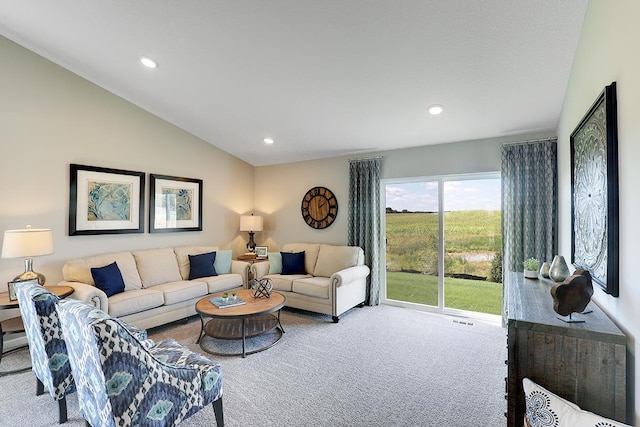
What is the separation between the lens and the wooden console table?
136 cm

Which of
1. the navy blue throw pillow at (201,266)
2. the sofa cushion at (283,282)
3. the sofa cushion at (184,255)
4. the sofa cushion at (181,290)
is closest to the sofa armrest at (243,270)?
the navy blue throw pillow at (201,266)

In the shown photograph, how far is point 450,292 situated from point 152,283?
4266mm

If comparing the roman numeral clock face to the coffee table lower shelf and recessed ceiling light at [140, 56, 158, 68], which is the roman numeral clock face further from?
recessed ceiling light at [140, 56, 158, 68]

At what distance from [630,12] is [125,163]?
202 inches

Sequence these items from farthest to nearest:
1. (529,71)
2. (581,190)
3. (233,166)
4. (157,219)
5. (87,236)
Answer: (233,166) < (157,219) < (87,236) < (529,71) < (581,190)

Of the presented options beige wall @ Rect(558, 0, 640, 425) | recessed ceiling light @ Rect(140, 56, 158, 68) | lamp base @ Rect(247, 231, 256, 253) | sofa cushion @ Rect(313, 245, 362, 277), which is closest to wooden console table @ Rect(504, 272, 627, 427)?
beige wall @ Rect(558, 0, 640, 425)

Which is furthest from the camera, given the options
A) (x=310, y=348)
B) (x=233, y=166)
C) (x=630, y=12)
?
(x=233, y=166)

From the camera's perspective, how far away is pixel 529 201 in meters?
3.75

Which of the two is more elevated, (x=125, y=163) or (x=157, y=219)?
(x=125, y=163)

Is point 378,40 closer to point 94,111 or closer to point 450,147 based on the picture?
point 450,147

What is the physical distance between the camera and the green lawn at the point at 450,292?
4246 millimetres

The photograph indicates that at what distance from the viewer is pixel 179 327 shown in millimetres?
4031

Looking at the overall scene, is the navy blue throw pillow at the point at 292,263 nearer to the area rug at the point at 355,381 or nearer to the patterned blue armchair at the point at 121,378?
the area rug at the point at 355,381

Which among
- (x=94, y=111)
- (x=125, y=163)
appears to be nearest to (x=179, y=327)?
(x=125, y=163)
